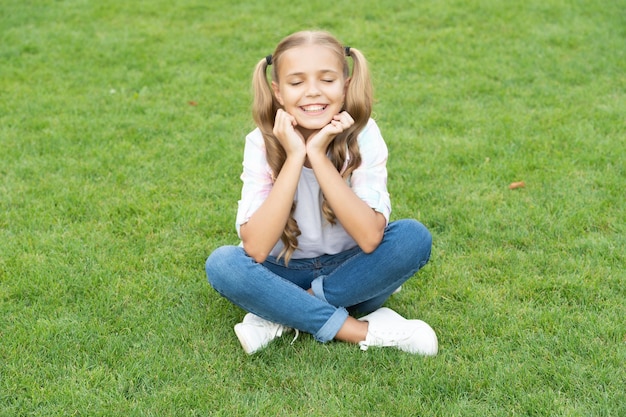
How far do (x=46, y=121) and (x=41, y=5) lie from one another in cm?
331

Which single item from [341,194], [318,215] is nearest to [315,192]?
[318,215]

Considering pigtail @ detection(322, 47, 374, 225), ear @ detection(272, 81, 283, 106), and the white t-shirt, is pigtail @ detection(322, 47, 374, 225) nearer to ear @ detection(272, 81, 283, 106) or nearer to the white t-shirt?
the white t-shirt

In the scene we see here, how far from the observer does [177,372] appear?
3.30m

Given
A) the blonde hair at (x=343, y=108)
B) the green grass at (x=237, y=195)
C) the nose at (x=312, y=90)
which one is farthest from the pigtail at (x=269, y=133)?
the green grass at (x=237, y=195)

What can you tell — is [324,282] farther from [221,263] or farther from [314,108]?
[314,108]

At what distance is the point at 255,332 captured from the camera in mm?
3443

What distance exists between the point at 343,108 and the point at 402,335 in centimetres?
100

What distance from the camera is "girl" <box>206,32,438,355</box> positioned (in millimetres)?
Answer: 3352

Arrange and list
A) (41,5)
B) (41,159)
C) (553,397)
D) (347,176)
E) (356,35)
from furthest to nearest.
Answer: (41,5) < (356,35) < (41,159) < (347,176) < (553,397)

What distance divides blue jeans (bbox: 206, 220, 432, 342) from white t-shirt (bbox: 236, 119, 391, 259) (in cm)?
12

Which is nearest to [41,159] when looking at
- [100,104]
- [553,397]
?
[100,104]

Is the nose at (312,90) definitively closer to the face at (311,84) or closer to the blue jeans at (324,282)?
the face at (311,84)

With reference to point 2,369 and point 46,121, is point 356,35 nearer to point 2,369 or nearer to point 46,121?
point 46,121

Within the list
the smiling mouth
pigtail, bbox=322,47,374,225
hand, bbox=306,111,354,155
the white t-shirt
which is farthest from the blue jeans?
the smiling mouth
